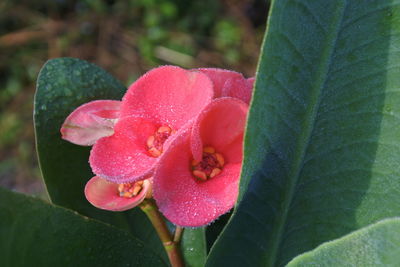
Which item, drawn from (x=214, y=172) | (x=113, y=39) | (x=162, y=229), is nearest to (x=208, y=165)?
(x=214, y=172)

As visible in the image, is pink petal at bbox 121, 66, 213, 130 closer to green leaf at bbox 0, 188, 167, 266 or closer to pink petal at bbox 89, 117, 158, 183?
pink petal at bbox 89, 117, 158, 183

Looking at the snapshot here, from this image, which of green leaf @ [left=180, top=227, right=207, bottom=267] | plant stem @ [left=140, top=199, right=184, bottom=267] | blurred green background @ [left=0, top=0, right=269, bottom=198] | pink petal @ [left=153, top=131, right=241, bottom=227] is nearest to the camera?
pink petal @ [left=153, top=131, right=241, bottom=227]

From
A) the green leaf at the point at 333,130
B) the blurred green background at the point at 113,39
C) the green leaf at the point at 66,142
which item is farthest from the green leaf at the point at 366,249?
the blurred green background at the point at 113,39

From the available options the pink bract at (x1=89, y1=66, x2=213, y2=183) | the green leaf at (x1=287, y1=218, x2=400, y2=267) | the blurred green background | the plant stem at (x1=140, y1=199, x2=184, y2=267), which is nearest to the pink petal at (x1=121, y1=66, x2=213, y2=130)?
the pink bract at (x1=89, y1=66, x2=213, y2=183)

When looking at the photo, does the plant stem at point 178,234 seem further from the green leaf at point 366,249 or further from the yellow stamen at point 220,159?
the green leaf at point 366,249

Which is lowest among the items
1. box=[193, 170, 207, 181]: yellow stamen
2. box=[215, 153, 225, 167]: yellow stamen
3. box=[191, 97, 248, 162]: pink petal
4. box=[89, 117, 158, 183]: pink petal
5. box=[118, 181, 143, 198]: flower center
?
box=[118, 181, 143, 198]: flower center

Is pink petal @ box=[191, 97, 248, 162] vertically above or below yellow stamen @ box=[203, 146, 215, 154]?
above
